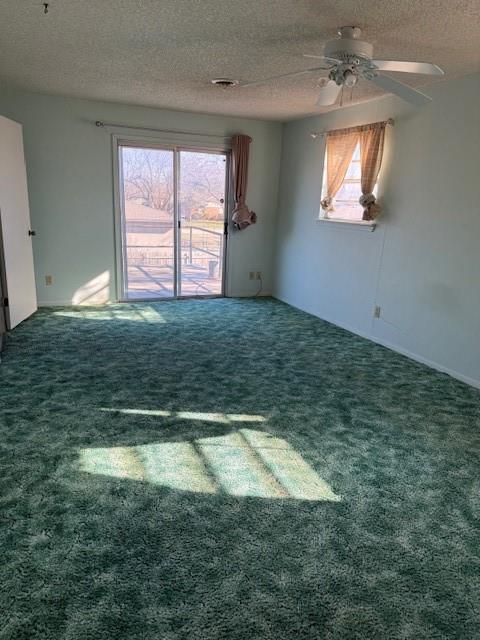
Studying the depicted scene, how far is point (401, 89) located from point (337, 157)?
83.4 inches

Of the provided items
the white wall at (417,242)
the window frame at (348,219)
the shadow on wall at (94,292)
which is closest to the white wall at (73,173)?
the shadow on wall at (94,292)

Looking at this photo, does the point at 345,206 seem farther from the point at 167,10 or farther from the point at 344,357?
the point at 167,10

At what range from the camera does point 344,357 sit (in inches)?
159

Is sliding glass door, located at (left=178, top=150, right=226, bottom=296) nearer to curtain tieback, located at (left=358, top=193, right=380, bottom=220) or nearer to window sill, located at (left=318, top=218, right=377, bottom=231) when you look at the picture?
window sill, located at (left=318, top=218, right=377, bottom=231)

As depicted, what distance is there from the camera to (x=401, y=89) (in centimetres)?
279

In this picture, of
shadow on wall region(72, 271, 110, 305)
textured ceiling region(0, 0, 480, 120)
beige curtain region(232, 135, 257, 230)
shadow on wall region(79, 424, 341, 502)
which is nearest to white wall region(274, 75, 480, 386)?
textured ceiling region(0, 0, 480, 120)

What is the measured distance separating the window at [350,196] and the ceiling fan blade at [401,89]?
1.78 meters

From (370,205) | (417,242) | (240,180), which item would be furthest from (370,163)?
(240,180)

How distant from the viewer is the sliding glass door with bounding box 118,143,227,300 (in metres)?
5.54

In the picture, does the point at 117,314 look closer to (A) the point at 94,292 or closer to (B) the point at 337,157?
(A) the point at 94,292

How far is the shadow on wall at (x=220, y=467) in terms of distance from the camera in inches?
82.7

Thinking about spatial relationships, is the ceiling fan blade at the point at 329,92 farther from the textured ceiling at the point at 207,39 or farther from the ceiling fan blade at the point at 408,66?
the ceiling fan blade at the point at 408,66

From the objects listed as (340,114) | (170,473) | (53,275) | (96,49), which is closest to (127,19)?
(96,49)

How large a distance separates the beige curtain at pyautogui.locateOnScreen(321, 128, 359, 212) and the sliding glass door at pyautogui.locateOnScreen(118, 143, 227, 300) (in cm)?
157
